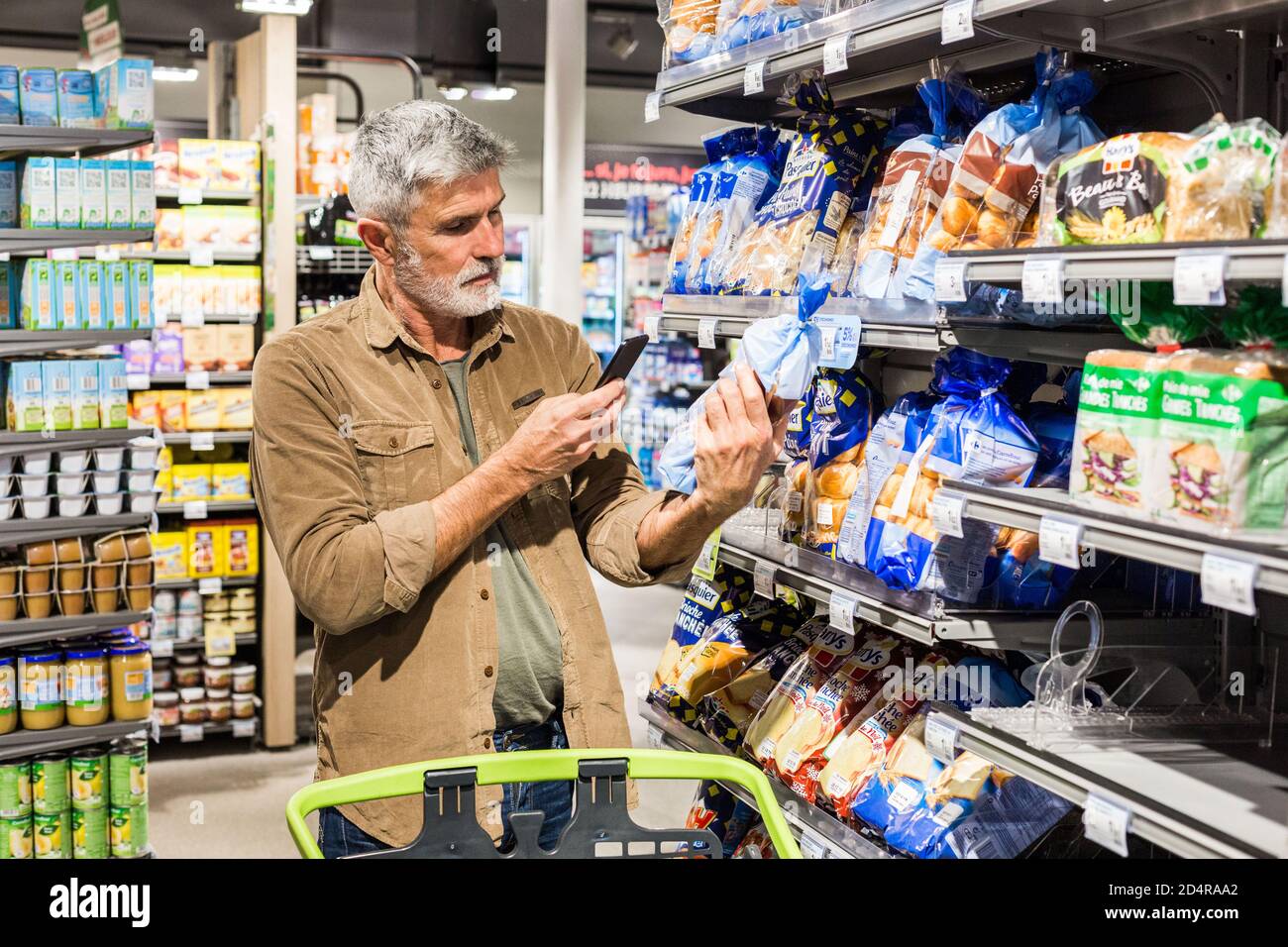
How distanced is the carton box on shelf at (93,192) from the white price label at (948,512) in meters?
2.84

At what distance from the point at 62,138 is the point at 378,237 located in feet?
6.91

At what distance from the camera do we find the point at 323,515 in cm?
205

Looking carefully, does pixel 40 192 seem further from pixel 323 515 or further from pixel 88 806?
pixel 323 515

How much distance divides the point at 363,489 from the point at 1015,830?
4.22 feet

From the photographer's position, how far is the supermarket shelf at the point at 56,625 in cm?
390

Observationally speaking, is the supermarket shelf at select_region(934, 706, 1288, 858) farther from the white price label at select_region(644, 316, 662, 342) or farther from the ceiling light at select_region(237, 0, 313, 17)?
the ceiling light at select_region(237, 0, 313, 17)

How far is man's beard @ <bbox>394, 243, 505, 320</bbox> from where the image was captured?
7.14 ft

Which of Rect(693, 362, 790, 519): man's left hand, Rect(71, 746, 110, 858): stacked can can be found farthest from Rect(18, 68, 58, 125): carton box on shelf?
Rect(693, 362, 790, 519): man's left hand

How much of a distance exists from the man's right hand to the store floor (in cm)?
214

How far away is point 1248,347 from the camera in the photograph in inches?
70.8

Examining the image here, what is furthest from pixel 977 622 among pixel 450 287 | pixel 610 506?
pixel 450 287

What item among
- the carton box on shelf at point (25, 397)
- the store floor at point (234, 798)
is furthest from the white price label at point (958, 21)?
the carton box on shelf at point (25, 397)

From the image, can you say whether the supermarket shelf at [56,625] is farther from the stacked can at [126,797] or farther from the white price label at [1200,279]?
the white price label at [1200,279]
